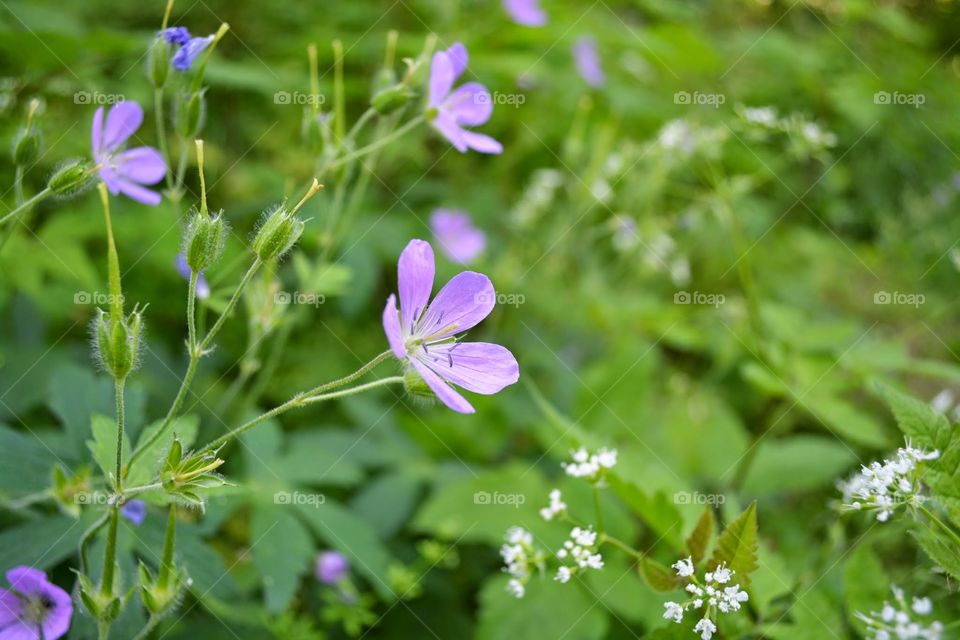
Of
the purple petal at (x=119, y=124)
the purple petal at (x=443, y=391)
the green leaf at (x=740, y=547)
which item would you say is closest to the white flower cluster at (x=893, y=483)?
the green leaf at (x=740, y=547)

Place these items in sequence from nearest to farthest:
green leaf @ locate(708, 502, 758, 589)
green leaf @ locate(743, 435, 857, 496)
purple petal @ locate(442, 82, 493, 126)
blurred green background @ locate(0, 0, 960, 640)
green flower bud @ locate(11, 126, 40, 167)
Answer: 1. green leaf @ locate(708, 502, 758, 589)
2. green flower bud @ locate(11, 126, 40, 167)
3. purple petal @ locate(442, 82, 493, 126)
4. blurred green background @ locate(0, 0, 960, 640)
5. green leaf @ locate(743, 435, 857, 496)

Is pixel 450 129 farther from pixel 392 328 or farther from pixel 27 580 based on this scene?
pixel 27 580

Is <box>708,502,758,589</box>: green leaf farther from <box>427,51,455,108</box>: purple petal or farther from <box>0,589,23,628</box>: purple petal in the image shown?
<box>0,589,23,628</box>: purple petal

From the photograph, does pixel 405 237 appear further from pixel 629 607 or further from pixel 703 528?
pixel 703 528

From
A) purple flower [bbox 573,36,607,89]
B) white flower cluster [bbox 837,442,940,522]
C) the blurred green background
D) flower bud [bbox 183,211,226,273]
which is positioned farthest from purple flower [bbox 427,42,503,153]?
purple flower [bbox 573,36,607,89]

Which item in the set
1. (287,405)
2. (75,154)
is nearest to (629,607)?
(287,405)
